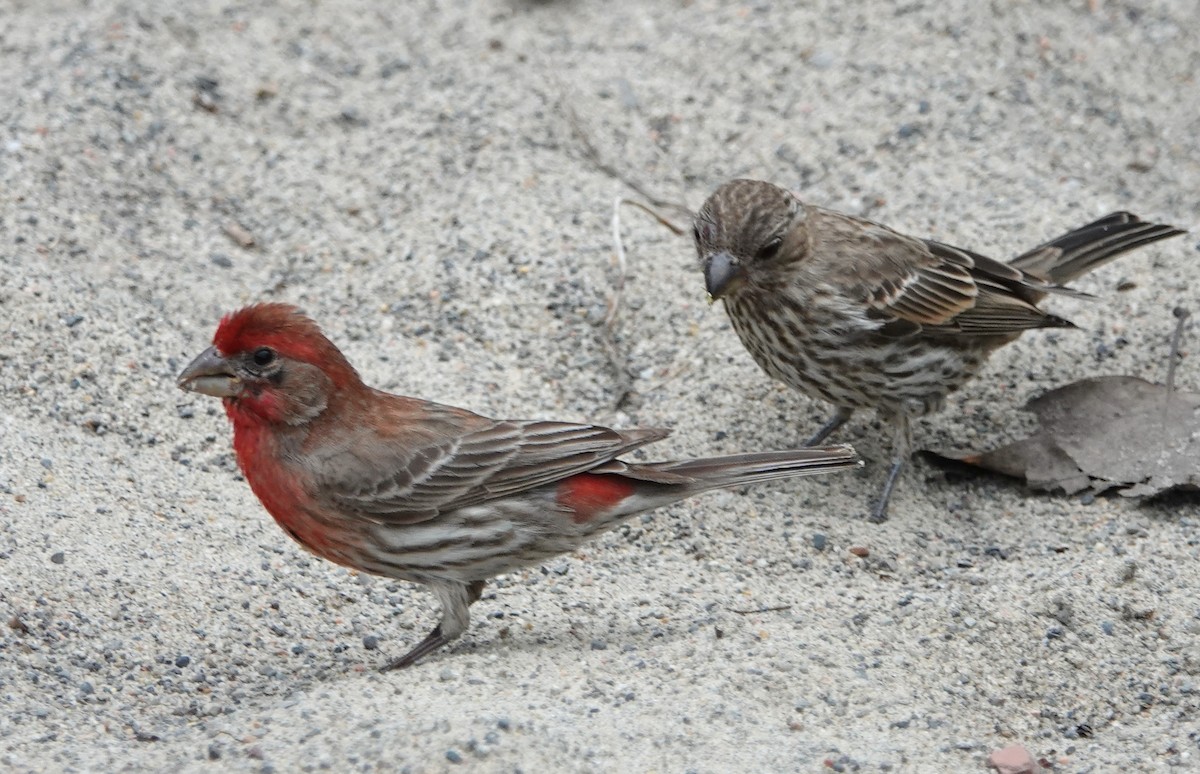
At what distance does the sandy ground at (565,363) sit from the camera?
15.6 ft

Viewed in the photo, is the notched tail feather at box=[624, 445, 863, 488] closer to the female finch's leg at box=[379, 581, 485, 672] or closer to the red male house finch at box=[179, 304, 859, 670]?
the red male house finch at box=[179, 304, 859, 670]

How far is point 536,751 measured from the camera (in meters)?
4.27

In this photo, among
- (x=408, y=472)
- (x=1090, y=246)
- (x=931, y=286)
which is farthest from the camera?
(x=1090, y=246)

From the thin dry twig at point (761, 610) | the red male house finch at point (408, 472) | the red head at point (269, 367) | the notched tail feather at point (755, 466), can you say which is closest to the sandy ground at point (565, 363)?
the thin dry twig at point (761, 610)

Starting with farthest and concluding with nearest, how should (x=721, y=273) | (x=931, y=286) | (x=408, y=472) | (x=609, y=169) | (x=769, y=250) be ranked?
(x=609, y=169) < (x=931, y=286) < (x=769, y=250) < (x=721, y=273) < (x=408, y=472)

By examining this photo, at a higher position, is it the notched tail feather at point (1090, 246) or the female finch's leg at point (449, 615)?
the notched tail feather at point (1090, 246)

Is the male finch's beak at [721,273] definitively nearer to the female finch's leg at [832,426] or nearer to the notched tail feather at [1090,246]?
the female finch's leg at [832,426]

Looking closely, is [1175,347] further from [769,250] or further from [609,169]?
[609,169]

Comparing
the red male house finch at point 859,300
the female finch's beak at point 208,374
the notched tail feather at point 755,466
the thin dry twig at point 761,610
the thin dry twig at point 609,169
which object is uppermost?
the thin dry twig at point 609,169

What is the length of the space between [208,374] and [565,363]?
2.11 m

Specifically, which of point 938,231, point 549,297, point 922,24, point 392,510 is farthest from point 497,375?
point 922,24

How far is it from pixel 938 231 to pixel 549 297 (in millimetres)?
1903

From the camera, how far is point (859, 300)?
20.9ft

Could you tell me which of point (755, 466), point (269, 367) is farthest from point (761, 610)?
point (269, 367)
